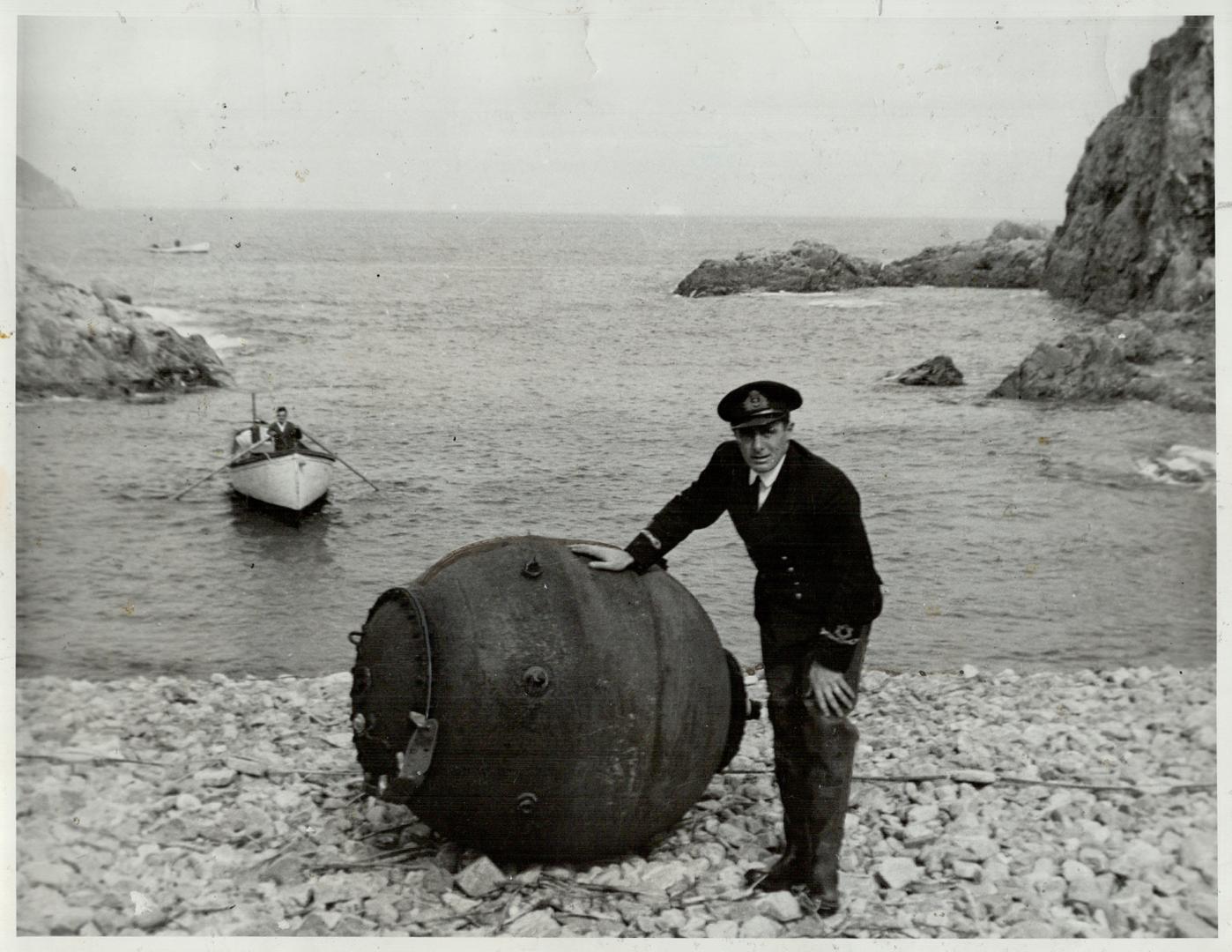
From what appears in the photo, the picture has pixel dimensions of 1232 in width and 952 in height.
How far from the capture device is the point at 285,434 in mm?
6762

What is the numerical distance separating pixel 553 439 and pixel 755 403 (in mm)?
2827

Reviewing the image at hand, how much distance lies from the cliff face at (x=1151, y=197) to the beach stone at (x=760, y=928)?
423cm

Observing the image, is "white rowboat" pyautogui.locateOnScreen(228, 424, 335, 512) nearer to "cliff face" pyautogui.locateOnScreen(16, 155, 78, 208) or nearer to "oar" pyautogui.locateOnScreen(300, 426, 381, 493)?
"oar" pyautogui.locateOnScreen(300, 426, 381, 493)

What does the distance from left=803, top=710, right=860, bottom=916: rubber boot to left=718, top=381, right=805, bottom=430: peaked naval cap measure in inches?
49.8

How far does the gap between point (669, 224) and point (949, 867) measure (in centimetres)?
402

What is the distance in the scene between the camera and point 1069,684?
275 inches

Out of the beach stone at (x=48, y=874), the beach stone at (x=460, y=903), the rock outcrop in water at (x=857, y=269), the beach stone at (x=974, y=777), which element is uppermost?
the rock outcrop in water at (x=857, y=269)

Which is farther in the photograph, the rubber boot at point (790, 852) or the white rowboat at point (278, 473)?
the white rowboat at point (278, 473)

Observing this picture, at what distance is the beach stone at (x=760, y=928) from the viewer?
4.59 meters

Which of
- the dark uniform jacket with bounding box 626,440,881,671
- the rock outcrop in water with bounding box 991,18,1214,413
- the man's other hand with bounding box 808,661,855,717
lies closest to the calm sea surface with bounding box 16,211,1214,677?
the rock outcrop in water with bounding box 991,18,1214,413

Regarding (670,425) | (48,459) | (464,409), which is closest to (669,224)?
(670,425)

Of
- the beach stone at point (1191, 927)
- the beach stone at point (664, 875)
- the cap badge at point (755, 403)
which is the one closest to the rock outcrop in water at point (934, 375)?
the cap badge at point (755, 403)

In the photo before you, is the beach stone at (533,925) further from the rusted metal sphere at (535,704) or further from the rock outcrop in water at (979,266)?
the rock outcrop in water at (979,266)

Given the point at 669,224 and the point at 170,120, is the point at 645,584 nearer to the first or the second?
the point at 669,224
